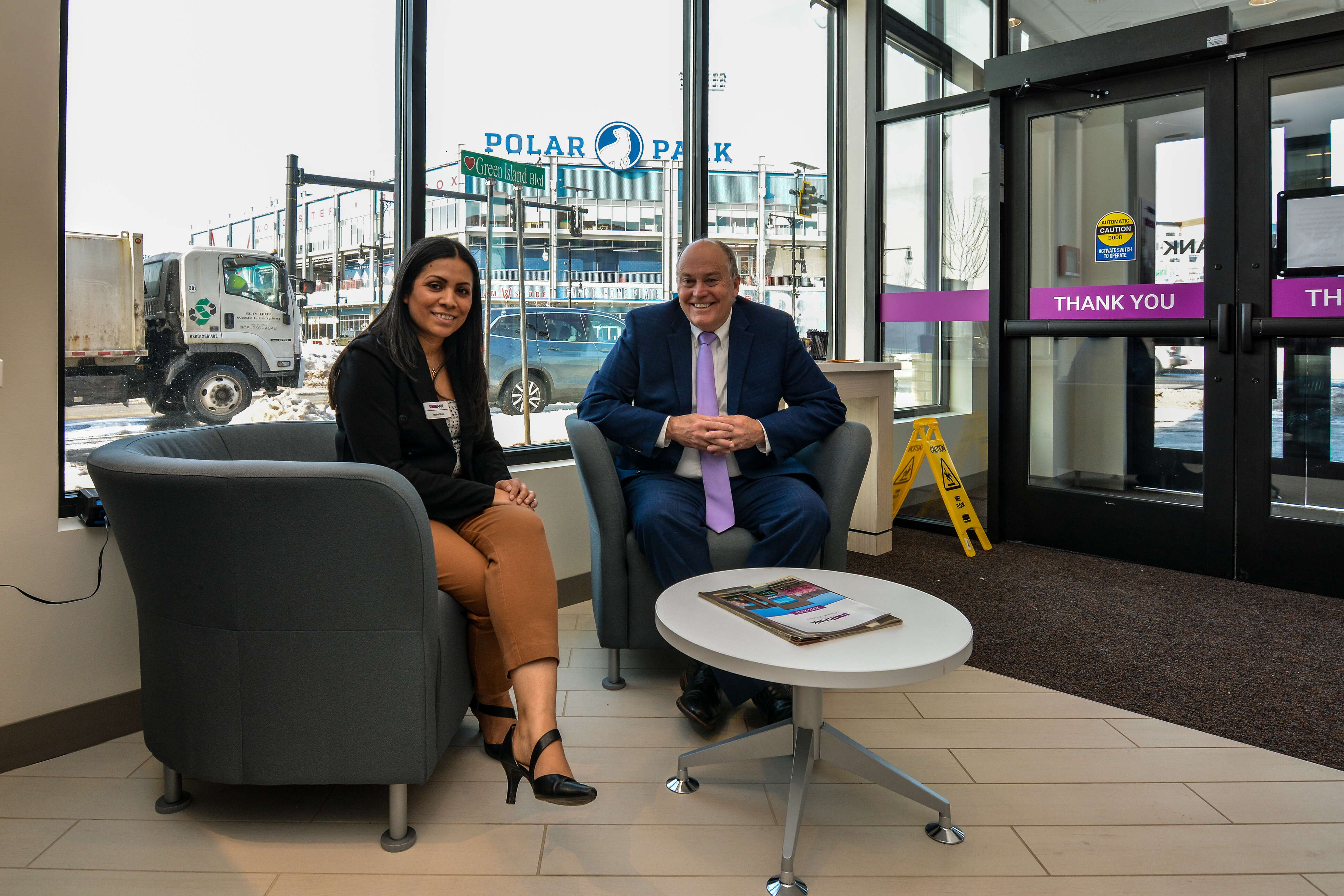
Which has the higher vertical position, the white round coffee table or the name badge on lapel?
the name badge on lapel

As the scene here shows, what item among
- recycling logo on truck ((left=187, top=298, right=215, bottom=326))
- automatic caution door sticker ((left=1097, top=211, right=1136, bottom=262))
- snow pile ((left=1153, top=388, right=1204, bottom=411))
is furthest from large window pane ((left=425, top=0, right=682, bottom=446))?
snow pile ((left=1153, top=388, right=1204, bottom=411))

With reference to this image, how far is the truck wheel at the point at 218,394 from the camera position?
234 cm

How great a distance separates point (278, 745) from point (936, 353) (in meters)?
3.74

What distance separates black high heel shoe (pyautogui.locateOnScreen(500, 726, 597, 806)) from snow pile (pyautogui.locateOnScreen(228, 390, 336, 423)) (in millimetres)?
1243

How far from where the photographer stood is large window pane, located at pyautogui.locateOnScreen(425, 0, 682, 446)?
2996 millimetres

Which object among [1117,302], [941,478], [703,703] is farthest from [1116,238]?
[703,703]

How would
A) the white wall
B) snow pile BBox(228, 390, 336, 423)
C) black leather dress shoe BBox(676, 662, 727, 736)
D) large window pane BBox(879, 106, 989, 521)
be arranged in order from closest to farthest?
1. the white wall
2. black leather dress shoe BBox(676, 662, 727, 736)
3. snow pile BBox(228, 390, 336, 423)
4. large window pane BBox(879, 106, 989, 521)

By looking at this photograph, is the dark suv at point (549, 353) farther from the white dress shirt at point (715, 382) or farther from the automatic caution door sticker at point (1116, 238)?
the automatic caution door sticker at point (1116, 238)

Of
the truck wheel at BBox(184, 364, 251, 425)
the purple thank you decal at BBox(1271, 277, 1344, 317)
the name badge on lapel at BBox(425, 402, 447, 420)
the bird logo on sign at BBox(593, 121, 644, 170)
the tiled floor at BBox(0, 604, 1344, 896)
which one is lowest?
the tiled floor at BBox(0, 604, 1344, 896)

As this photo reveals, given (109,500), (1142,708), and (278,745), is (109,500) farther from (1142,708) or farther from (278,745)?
(1142,708)

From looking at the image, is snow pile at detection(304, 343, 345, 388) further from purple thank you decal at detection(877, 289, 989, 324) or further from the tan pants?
purple thank you decal at detection(877, 289, 989, 324)

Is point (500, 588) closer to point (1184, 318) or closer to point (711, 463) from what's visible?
point (711, 463)

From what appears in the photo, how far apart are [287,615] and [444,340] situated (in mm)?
845

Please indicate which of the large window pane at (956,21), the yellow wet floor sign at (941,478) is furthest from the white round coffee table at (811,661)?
the large window pane at (956,21)
